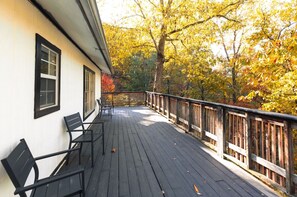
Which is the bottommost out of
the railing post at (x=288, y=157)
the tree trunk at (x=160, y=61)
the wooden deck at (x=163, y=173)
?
the wooden deck at (x=163, y=173)

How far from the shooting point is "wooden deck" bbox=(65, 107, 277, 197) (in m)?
2.47

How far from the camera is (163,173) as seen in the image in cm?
301

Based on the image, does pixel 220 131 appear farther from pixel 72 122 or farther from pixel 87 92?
pixel 87 92

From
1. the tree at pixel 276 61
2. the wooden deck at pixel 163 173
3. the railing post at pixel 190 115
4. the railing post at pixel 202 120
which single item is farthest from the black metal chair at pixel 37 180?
the tree at pixel 276 61

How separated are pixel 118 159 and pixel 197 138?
7.63 feet

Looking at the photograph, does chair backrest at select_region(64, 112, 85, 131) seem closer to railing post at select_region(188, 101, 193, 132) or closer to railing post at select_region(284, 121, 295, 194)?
railing post at select_region(188, 101, 193, 132)

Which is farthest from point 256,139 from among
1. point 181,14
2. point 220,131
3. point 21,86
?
point 181,14

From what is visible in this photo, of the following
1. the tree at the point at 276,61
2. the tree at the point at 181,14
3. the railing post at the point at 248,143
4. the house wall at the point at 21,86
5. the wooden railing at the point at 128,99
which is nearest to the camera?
the house wall at the point at 21,86

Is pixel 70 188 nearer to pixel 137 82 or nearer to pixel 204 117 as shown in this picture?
pixel 204 117

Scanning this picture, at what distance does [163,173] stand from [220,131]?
154 cm

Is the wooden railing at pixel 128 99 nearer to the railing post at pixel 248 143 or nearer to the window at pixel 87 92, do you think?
the window at pixel 87 92

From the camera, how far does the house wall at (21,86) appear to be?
1693 millimetres

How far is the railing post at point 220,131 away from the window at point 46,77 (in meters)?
3.09

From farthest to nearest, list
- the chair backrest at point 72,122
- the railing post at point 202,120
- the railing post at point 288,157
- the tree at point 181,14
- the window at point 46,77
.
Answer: the tree at point 181,14 < the railing post at point 202,120 < the chair backrest at point 72,122 < the window at point 46,77 < the railing post at point 288,157
